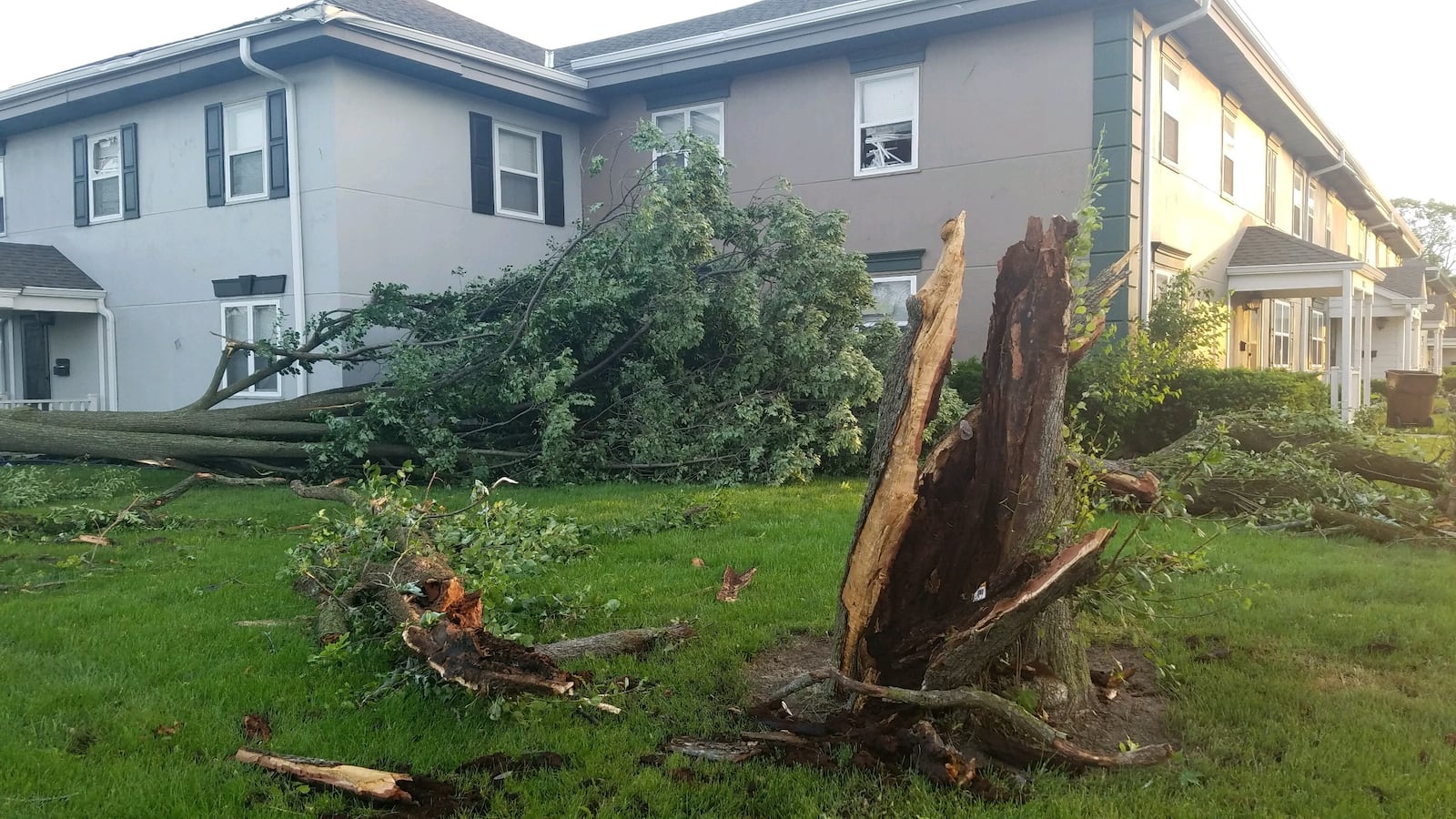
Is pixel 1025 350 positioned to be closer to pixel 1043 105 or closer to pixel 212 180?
pixel 1043 105

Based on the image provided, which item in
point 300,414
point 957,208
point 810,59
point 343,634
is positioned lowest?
point 343,634

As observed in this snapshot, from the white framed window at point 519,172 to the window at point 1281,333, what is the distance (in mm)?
12721

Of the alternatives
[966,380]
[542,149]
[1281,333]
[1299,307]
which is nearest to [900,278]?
[966,380]

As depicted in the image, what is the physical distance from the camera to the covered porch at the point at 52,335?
48.6 ft

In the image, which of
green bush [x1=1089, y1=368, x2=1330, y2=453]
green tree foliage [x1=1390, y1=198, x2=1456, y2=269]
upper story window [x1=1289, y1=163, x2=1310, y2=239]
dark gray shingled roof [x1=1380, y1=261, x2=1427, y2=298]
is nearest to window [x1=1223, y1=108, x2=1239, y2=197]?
upper story window [x1=1289, y1=163, x2=1310, y2=239]

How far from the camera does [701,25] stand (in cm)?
1599

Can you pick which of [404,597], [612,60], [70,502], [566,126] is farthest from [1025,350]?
[566,126]

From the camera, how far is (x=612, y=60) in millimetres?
14555

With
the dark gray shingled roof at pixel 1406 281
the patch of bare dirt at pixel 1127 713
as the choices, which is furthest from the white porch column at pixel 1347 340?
the patch of bare dirt at pixel 1127 713

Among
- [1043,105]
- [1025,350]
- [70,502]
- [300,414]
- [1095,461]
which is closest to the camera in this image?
[1025,350]

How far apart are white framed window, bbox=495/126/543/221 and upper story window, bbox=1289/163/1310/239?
14498 millimetres

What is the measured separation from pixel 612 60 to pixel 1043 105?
19.2 feet

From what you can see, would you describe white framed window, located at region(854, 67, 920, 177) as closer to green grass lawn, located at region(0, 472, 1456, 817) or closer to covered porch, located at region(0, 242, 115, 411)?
green grass lawn, located at region(0, 472, 1456, 817)

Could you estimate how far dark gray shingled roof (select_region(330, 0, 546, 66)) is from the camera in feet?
45.6
